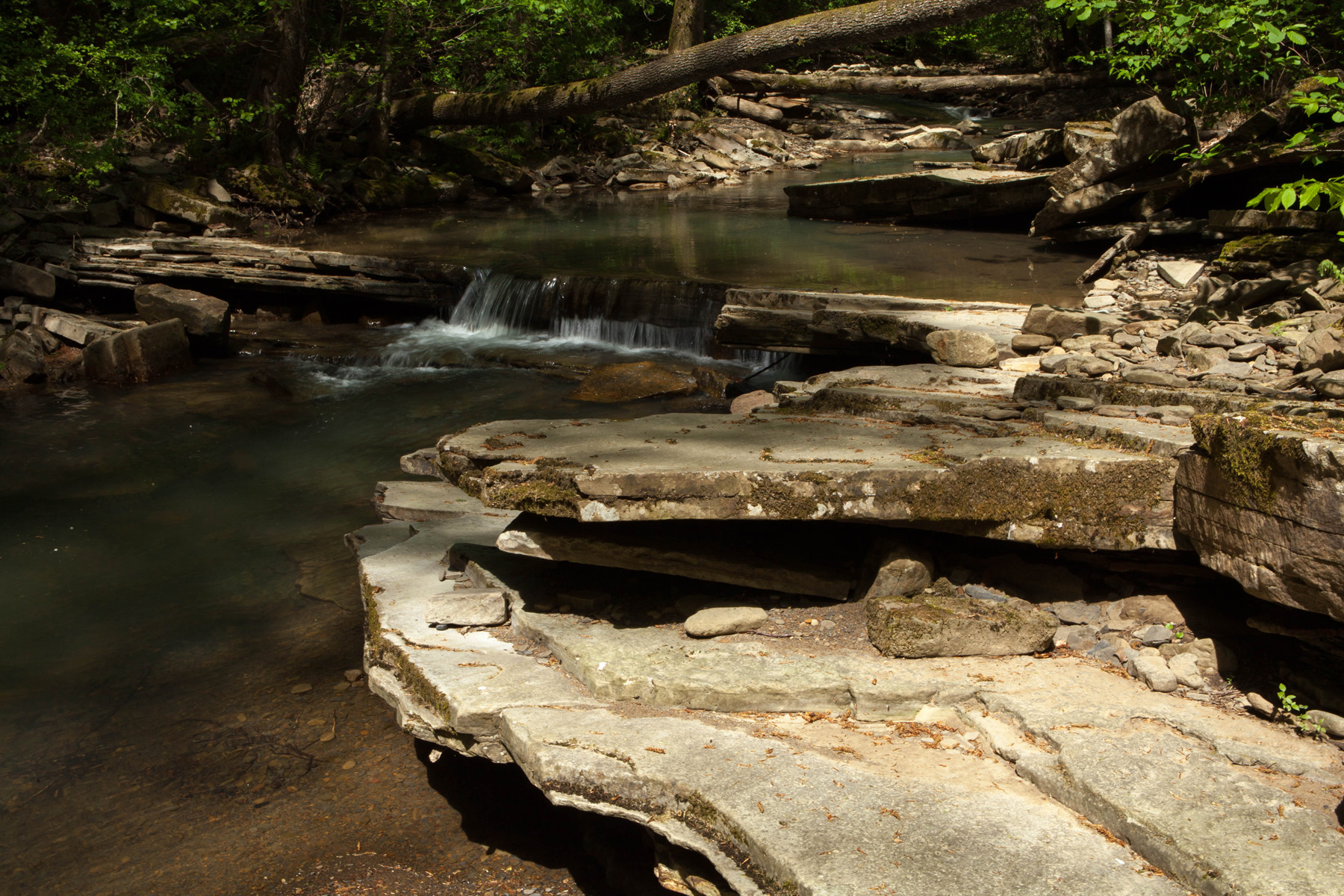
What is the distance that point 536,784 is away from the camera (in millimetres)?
2744

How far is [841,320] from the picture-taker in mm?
7492

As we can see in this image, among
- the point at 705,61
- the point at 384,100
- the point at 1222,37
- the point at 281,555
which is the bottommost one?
the point at 281,555

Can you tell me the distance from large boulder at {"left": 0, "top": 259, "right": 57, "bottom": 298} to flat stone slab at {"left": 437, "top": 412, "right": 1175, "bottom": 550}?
33.3ft

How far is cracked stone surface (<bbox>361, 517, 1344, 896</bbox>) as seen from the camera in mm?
2242

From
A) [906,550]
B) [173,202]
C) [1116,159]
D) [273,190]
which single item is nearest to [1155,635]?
[906,550]

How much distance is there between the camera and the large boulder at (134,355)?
9703mm

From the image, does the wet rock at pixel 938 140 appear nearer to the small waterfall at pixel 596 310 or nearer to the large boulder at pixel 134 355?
the small waterfall at pixel 596 310

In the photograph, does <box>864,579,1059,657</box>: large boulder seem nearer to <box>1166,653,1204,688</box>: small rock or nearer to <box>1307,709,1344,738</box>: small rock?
<box>1166,653,1204,688</box>: small rock

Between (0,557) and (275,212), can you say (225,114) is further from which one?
(0,557)

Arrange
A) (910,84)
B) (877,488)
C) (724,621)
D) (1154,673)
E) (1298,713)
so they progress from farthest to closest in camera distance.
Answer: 1. (910,84)
2. (724,621)
3. (877,488)
4. (1154,673)
5. (1298,713)

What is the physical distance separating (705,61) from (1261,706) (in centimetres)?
1259

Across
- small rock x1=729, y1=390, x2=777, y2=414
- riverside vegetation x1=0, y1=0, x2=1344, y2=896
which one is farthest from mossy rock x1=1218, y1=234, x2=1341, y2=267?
small rock x1=729, y1=390, x2=777, y2=414

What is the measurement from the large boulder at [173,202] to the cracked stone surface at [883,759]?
12.4 meters

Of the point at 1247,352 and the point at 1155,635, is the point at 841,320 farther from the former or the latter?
the point at 1155,635
